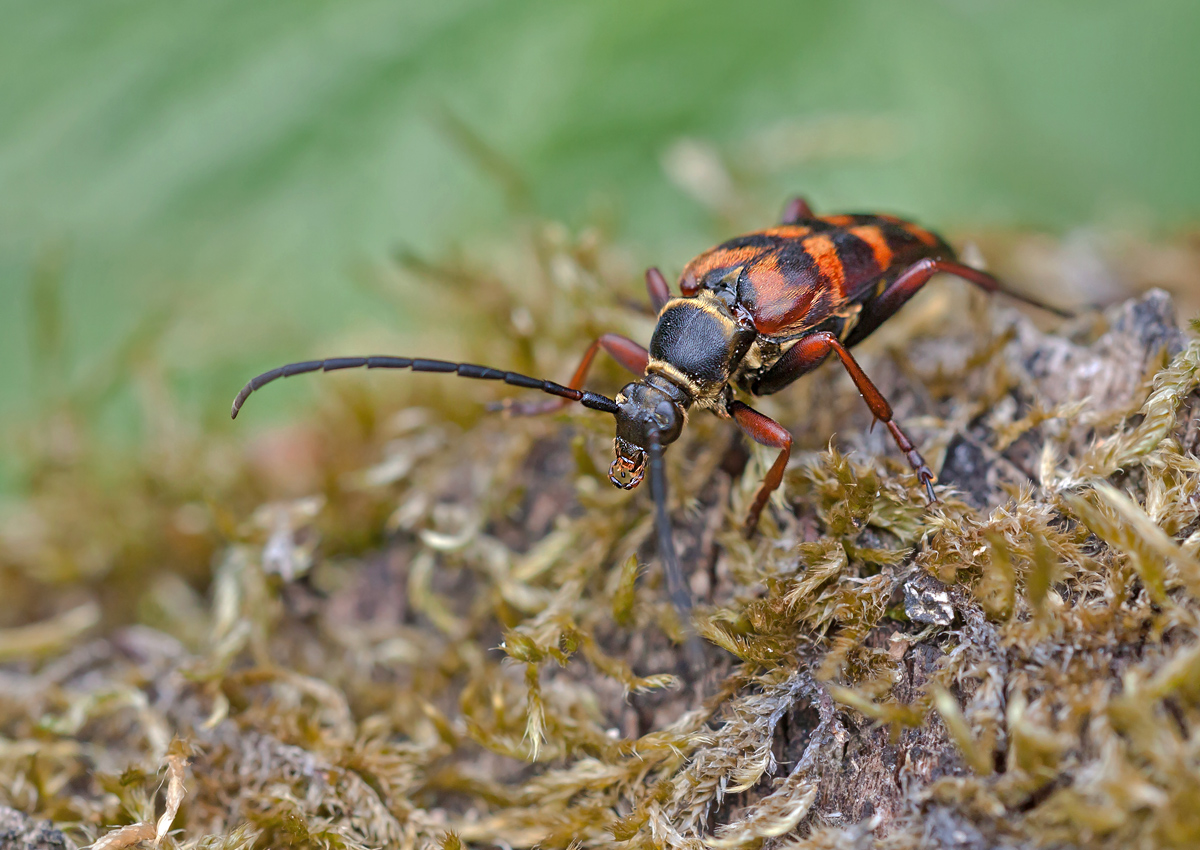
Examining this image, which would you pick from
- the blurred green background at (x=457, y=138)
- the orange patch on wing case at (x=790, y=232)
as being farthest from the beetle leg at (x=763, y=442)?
the blurred green background at (x=457, y=138)

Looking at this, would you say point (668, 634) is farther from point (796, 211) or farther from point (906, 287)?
point (796, 211)

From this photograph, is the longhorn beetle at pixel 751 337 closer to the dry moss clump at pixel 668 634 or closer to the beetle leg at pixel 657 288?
the beetle leg at pixel 657 288

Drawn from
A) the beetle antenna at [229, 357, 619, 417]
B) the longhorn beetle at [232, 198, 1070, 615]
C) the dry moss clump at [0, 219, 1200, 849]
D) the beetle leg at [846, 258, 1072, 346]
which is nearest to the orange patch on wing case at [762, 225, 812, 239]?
the longhorn beetle at [232, 198, 1070, 615]

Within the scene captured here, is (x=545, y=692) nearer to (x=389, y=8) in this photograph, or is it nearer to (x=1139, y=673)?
(x=1139, y=673)

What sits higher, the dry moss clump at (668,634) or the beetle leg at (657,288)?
the beetle leg at (657,288)

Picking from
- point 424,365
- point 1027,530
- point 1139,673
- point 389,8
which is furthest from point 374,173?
point 1139,673

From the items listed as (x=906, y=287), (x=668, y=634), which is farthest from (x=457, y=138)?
(x=668, y=634)
